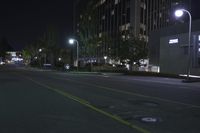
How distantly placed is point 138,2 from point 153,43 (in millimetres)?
31850

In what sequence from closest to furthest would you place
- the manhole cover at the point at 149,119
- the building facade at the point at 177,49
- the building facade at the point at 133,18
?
the manhole cover at the point at 149,119 → the building facade at the point at 177,49 → the building facade at the point at 133,18

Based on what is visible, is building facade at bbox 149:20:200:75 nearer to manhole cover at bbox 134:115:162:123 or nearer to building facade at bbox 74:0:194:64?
building facade at bbox 74:0:194:64

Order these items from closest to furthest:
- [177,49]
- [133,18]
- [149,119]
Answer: [149,119] → [177,49] → [133,18]

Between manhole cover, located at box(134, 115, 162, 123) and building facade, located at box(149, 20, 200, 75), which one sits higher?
building facade, located at box(149, 20, 200, 75)

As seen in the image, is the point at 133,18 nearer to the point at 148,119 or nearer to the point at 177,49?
the point at 177,49

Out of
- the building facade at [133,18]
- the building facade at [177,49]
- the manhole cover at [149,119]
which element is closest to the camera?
the manhole cover at [149,119]

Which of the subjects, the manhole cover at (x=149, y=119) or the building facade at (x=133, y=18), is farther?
the building facade at (x=133, y=18)

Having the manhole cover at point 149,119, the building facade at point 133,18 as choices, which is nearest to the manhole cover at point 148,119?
the manhole cover at point 149,119

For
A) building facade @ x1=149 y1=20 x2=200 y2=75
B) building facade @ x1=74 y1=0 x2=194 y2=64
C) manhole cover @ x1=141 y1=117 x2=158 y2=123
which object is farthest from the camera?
building facade @ x1=74 y1=0 x2=194 y2=64

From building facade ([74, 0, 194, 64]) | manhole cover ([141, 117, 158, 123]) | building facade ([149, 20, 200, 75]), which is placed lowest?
manhole cover ([141, 117, 158, 123])

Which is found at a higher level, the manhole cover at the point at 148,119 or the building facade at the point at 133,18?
the building facade at the point at 133,18

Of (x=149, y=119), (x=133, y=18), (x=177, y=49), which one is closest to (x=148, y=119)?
(x=149, y=119)

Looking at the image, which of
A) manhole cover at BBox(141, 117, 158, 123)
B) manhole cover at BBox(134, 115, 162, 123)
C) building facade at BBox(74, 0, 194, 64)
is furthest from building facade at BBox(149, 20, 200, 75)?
manhole cover at BBox(141, 117, 158, 123)

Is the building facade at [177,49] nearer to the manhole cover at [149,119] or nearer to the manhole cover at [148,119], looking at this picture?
the manhole cover at [148,119]
